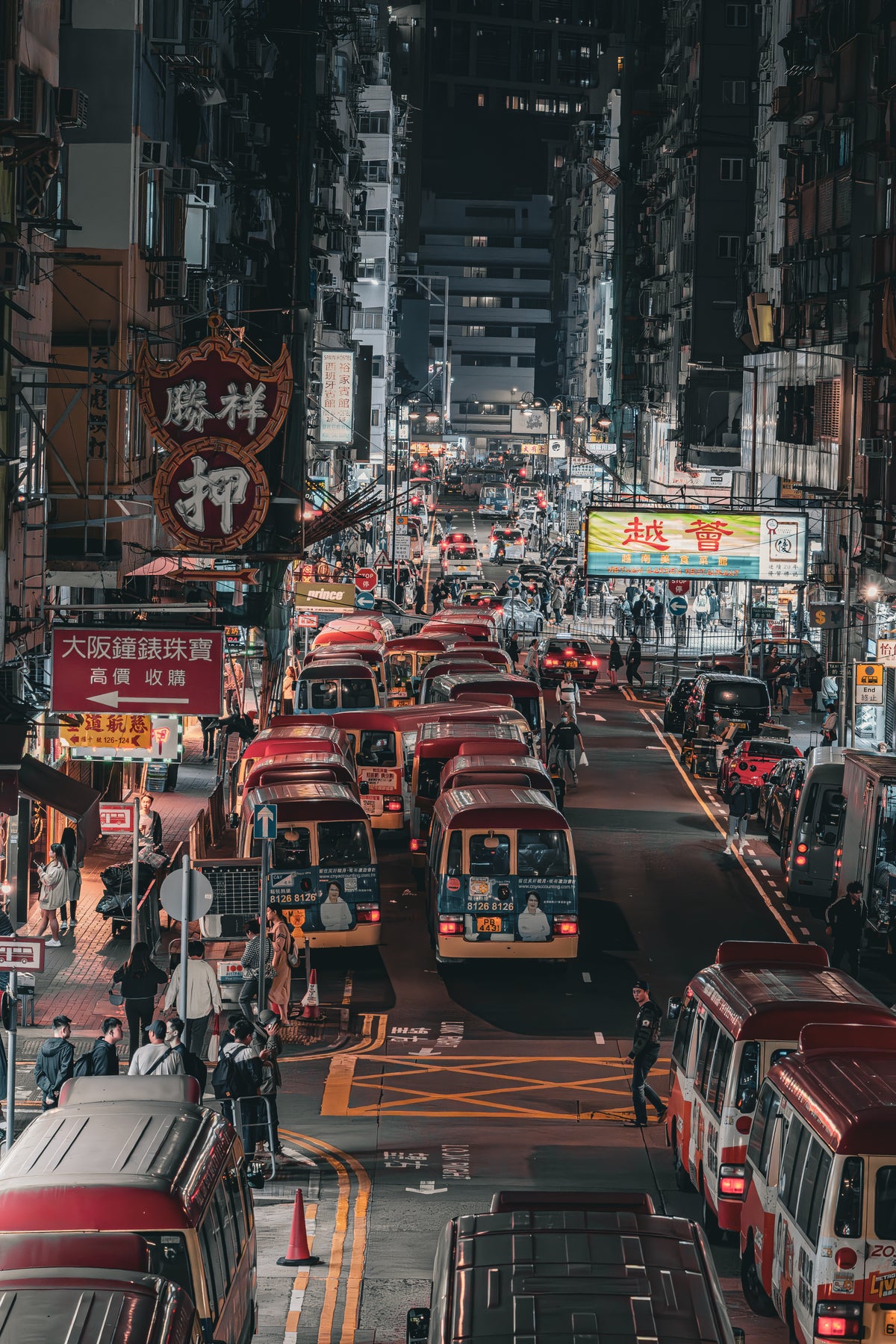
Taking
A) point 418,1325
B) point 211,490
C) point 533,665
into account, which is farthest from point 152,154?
point 533,665

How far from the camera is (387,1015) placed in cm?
2244

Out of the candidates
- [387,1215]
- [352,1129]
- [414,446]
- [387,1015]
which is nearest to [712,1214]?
[387,1215]

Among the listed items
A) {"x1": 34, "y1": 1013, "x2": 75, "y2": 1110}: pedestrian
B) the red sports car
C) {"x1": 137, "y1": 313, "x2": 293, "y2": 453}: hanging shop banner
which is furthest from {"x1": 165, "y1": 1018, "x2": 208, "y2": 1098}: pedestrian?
the red sports car

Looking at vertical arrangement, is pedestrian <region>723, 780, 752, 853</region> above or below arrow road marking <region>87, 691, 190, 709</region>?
below

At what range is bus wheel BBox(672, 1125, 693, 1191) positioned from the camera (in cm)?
1584

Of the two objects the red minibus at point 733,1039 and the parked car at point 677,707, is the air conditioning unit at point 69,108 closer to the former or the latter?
the red minibus at point 733,1039

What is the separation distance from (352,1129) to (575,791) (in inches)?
897

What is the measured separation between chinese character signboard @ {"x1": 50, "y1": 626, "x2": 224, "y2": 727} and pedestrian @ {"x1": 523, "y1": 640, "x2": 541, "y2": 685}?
33140 mm

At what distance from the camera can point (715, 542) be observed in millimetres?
51156

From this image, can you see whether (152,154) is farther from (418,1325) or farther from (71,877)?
(418,1325)

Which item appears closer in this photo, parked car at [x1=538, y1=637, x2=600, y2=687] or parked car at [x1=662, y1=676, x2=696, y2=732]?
parked car at [x1=662, y1=676, x2=696, y2=732]

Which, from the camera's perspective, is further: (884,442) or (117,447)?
(884,442)

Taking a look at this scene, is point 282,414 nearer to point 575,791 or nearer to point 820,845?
point 820,845

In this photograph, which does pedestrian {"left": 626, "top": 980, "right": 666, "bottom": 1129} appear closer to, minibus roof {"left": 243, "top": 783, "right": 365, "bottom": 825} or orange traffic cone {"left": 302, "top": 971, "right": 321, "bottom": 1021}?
orange traffic cone {"left": 302, "top": 971, "right": 321, "bottom": 1021}
